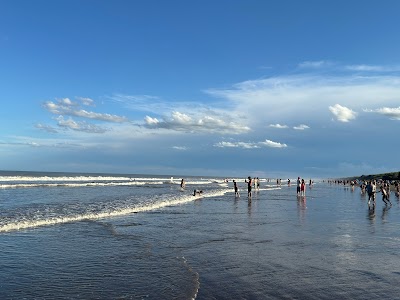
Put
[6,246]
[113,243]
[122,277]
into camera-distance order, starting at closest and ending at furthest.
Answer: [122,277] < [6,246] < [113,243]

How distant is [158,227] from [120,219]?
12.5 feet

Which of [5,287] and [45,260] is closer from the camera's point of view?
[5,287]

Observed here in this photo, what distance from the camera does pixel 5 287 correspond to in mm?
7914

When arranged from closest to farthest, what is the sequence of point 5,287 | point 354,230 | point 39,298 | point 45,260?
point 39,298
point 5,287
point 45,260
point 354,230

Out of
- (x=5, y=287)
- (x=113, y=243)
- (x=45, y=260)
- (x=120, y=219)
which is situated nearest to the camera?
(x=5, y=287)

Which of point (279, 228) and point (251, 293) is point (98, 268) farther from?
point (279, 228)

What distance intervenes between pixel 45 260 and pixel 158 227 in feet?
24.4

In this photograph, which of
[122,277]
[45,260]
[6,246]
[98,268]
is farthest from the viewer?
[6,246]

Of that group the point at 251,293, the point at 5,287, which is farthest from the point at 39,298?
the point at 251,293

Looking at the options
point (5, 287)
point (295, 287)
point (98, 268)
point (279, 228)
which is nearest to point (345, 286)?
point (295, 287)

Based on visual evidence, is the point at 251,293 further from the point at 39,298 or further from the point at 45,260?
the point at 45,260

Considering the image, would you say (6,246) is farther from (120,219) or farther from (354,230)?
(354,230)

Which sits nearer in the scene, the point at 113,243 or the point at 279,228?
the point at 113,243

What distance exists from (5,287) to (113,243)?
211 inches
